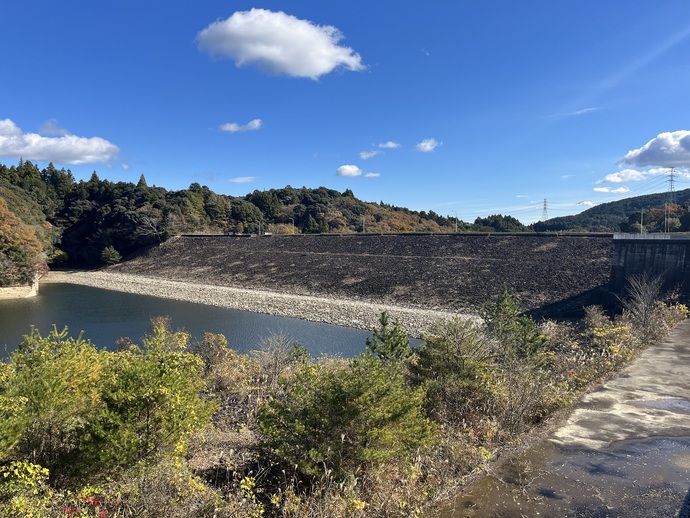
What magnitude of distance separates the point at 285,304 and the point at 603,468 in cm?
2256

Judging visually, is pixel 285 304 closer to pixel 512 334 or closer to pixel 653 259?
pixel 653 259

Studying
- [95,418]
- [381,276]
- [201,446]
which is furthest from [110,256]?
[95,418]

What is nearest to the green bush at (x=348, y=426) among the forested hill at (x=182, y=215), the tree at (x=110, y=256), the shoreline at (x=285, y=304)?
the shoreline at (x=285, y=304)

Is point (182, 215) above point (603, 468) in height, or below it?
above

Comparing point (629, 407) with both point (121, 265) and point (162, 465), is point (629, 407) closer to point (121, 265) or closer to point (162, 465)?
point (162, 465)

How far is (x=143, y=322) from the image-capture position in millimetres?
22109

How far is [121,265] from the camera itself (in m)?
45.7

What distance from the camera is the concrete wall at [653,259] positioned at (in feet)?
58.0

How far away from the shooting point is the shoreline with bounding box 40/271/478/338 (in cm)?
2128

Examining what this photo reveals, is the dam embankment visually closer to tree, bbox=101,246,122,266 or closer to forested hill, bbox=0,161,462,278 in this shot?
tree, bbox=101,246,122,266

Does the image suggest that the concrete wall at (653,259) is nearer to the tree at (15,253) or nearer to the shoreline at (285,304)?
the shoreline at (285,304)

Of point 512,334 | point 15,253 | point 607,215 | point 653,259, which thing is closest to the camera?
point 512,334

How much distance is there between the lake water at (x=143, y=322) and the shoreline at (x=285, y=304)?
3.01 ft

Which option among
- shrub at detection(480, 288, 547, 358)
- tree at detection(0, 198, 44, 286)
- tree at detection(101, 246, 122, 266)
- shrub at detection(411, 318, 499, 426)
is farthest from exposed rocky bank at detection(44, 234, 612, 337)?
shrub at detection(411, 318, 499, 426)
